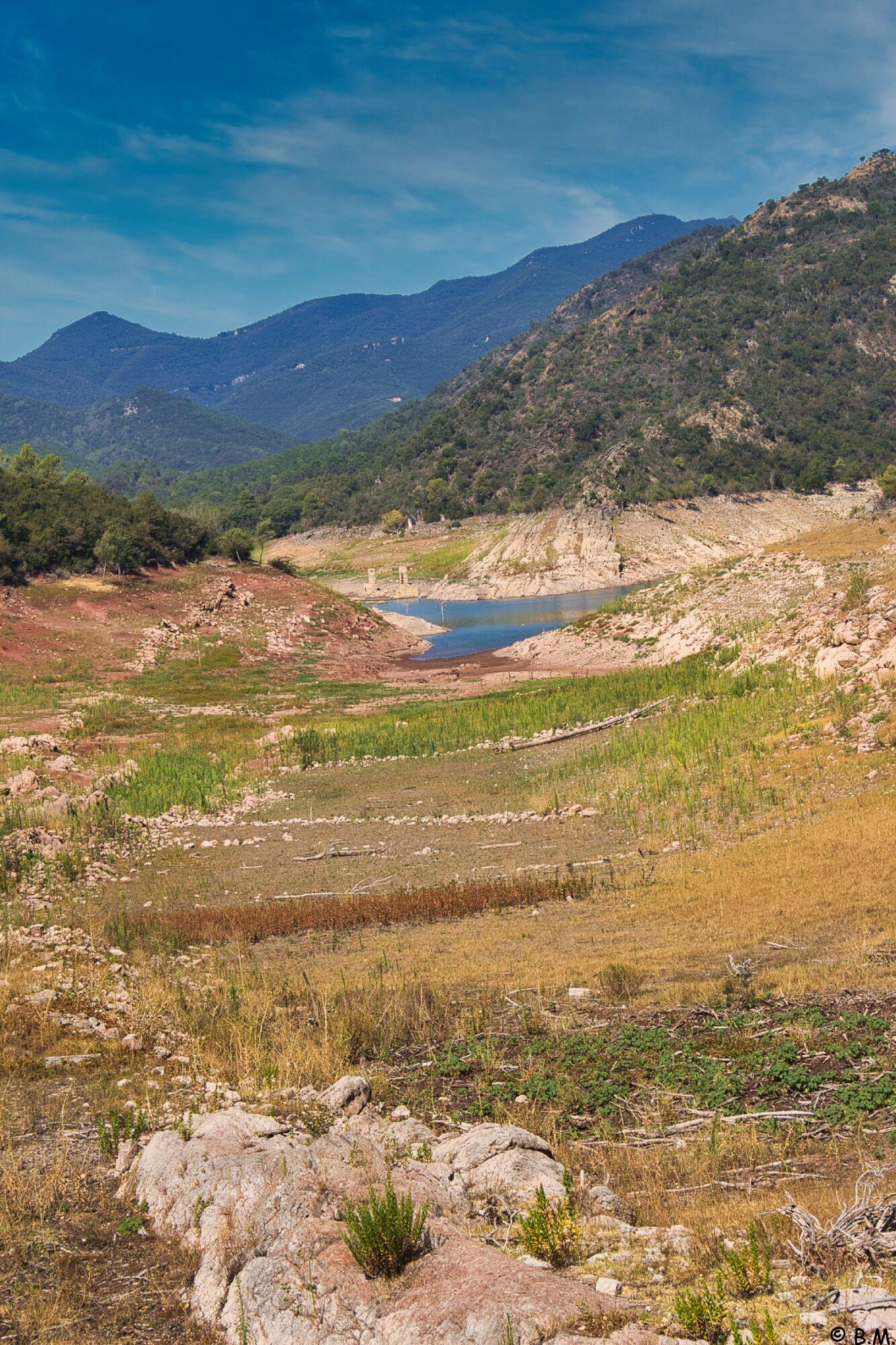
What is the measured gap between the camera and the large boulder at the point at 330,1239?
17.3 ft

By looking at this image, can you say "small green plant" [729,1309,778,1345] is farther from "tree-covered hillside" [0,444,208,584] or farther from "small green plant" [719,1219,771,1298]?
"tree-covered hillside" [0,444,208,584]

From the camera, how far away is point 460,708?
3897cm

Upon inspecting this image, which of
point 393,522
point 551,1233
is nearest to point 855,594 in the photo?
point 551,1233

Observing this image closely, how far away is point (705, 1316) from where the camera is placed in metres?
5.05

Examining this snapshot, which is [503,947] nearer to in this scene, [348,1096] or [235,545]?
[348,1096]

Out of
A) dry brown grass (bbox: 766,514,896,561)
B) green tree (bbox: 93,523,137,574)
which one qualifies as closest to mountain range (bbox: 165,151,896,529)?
dry brown grass (bbox: 766,514,896,561)

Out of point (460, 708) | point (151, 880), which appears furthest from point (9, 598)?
point (151, 880)

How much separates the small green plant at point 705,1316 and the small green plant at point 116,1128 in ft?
16.0

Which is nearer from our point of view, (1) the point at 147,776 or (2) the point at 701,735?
(2) the point at 701,735

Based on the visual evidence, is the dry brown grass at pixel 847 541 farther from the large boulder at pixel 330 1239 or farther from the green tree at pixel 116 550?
the green tree at pixel 116 550

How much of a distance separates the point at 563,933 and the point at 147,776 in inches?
722

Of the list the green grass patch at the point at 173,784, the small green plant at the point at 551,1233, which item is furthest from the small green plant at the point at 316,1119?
the green grass patch at the point at 173,784

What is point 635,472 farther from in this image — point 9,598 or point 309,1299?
point 309,1299

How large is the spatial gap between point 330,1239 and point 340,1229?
0.29 ft
